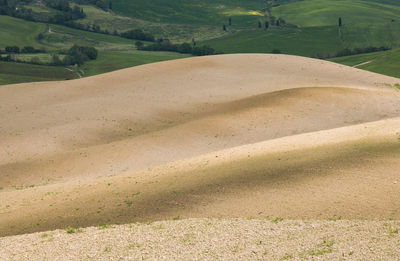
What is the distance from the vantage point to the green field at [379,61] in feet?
281

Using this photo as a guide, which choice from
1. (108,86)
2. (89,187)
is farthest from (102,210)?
(108,86)

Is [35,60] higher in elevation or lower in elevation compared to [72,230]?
lower

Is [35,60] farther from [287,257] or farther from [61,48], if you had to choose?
[287,257]

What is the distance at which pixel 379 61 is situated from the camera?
94.3 m

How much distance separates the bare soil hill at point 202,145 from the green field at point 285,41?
6710 cm

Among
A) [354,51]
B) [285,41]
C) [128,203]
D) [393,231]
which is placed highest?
[393,231]

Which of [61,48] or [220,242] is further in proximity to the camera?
[61,48]

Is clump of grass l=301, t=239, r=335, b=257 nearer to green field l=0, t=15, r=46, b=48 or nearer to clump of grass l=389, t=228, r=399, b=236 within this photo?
clump of grass l=389, t=228, r=399, b=236

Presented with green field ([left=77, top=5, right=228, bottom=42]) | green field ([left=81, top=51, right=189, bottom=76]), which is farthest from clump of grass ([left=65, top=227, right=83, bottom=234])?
green field ([left=77, top=5, right=228, bottom=42])

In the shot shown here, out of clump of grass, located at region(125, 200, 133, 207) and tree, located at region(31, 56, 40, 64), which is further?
tree, located at region(31, 56, 40, 64)

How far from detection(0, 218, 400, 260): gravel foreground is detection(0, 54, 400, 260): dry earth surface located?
79 millimetres

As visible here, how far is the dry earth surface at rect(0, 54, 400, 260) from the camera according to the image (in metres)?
17.1

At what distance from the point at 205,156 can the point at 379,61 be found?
75791mm

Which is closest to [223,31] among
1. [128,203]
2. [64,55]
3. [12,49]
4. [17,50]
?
[64,55]
